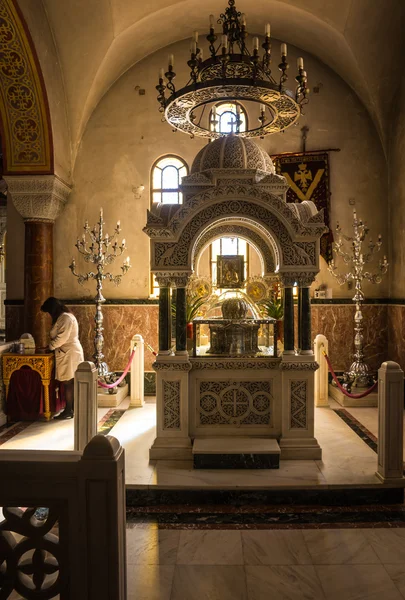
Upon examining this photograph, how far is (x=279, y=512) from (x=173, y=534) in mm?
1073

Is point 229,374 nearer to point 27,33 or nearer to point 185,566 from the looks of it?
point 185,566

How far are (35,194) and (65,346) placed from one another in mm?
2908

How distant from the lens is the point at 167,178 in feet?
32.0

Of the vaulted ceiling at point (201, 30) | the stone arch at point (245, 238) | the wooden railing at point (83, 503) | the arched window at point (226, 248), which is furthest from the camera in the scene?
the arched window at point (226, 248)

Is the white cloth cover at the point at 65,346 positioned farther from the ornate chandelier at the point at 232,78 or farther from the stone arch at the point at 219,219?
the ornate chandelier at the point at 232,78

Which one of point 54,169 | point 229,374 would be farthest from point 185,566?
point 54,169

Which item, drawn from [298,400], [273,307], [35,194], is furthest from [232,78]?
[35,194]

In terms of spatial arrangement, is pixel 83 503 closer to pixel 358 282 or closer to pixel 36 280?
pixel 36 280

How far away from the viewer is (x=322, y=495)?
4.84m

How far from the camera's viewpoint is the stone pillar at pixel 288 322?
575 cm

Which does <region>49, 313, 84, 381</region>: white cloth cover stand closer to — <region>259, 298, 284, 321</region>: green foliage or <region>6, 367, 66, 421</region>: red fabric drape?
<region>6, 367, 66, 421</region>: red fabric drape

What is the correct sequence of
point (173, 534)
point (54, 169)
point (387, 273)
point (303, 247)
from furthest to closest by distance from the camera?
point (387, 273) < point (54, 169) < point (303, 247) < point (173, 534)

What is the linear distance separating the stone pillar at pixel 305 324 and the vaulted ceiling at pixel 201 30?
5006mm

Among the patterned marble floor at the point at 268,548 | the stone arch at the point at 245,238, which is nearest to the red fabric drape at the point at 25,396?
the patterned marble floor at the point at 268,548
